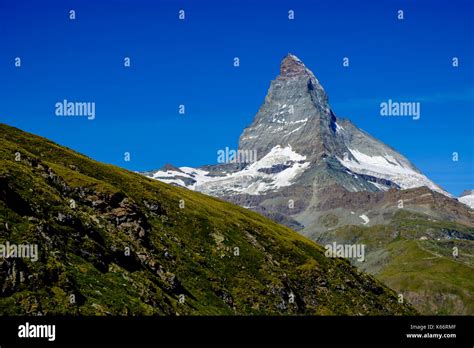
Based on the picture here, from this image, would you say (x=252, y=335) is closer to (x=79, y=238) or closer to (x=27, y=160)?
(x=79, y=238)

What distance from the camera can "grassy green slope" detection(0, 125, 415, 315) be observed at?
200 ft

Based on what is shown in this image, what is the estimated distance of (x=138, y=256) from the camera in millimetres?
88312

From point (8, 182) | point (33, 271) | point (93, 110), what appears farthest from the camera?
point (93, 110)

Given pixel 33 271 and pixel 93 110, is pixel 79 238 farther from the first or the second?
pixel 93 110

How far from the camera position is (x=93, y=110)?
12506cm

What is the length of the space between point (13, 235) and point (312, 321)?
43.1 meters

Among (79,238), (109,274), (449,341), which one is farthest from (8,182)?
(449,341)

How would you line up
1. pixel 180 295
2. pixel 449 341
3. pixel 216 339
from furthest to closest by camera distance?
pixel 180 295 < pixel 449 341 < pixel 216 339

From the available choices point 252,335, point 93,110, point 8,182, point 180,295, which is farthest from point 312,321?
point 93,110

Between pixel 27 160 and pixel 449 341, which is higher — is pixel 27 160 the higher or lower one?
the higher one

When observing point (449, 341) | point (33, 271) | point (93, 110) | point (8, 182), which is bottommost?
point (449, 341)

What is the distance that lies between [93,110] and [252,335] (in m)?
105

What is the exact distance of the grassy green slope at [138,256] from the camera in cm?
6081

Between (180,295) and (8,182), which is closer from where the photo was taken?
(8,182)
